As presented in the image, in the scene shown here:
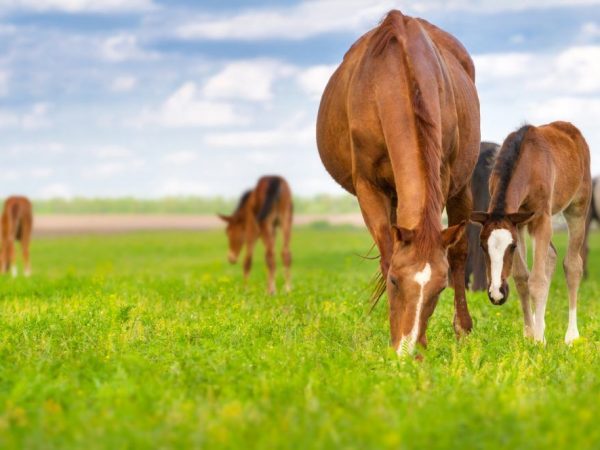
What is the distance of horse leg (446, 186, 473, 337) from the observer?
26.5ft

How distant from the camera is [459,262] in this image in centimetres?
862

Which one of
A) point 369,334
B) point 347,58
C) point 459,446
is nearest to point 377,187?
point 369,334

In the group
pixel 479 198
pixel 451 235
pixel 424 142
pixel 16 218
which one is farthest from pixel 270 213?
pixel 451 235

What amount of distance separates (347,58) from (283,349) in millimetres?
3712

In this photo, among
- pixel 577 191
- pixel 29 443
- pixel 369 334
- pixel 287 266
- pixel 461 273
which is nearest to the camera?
pixel 29 443

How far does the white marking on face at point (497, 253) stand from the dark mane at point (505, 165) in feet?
0.81

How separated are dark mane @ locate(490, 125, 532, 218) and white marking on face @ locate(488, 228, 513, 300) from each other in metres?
0.25

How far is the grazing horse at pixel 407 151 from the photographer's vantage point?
5.77 metres

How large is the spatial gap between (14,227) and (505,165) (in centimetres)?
2004

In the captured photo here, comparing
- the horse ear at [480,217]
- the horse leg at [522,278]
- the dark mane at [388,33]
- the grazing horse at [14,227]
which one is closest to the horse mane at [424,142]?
the dark mane at [388,33]

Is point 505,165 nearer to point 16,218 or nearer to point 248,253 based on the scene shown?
point 248,253

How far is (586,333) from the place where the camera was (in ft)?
28.5

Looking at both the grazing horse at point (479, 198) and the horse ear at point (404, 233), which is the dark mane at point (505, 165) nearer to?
the horse ear at point (404, 233)

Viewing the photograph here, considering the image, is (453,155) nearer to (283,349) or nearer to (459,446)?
(283,349)
